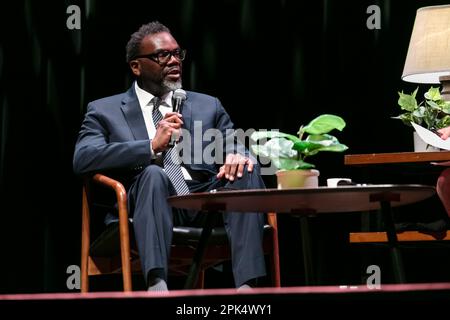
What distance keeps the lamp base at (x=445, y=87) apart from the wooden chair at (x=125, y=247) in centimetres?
86

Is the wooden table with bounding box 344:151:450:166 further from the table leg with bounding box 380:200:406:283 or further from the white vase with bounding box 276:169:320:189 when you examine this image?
the white vase with bounding box 276:169:320:189

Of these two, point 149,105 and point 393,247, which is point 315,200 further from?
point 149,105

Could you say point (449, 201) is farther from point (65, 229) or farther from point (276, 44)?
point (65, 229)

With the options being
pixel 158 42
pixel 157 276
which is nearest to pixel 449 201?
pixel 157 276

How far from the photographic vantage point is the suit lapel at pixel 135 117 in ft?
10.8

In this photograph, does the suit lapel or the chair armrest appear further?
the suit lapel

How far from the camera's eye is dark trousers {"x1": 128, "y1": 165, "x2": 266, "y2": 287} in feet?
9.24

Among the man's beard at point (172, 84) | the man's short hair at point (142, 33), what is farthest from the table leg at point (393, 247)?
the man's short hair at point (142, 33)

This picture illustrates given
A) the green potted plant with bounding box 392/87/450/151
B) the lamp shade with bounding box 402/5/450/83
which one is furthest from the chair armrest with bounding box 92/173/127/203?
the lamp shade with bounding box 402/5/450/83

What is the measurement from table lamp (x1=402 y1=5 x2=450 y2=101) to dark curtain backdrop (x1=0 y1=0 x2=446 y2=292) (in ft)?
0.79

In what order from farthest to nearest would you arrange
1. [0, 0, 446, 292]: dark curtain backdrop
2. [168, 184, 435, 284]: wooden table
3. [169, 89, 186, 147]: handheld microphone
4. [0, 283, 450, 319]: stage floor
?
1. [0, 0, 446, 292]: dark curtain backdrop
2. [169, 89, 186, 147]: handheld microphone
3. [168, 184, 435, 284]: wooden table
4. [0, 283, 450, 319]: stage floor

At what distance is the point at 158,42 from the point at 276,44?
636 millimetres

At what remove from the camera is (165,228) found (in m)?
2.86

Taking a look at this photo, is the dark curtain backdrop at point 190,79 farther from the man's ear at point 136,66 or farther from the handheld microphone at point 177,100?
the handheld microphone at point 177,100
